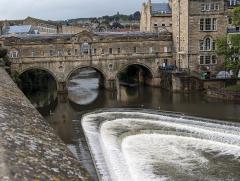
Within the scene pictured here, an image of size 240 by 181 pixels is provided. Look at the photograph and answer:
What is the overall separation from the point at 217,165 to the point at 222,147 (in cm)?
394

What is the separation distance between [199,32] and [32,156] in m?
55.7

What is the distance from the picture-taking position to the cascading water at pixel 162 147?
2102 centimetres

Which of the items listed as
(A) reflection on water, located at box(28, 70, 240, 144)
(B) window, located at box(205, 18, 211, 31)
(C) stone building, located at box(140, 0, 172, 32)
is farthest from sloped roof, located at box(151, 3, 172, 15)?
(B) window, located at box(205, 18, 211, 31)

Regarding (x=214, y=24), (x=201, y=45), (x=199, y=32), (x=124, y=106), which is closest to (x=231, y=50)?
(x=199, y=32)

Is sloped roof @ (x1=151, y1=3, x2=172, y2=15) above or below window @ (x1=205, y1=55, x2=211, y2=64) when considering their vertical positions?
above

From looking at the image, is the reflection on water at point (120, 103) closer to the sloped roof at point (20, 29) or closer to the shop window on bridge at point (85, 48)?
the shop window on bridge at point (85, 48)

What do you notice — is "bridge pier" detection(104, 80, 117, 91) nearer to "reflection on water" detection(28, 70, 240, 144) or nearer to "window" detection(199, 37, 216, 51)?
"reflection on water" detection(28, 70, 240, 144)

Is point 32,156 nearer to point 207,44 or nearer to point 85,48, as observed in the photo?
point 85,48

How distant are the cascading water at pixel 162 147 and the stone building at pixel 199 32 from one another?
83.4 ft

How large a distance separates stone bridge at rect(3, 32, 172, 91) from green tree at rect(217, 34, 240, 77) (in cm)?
1388

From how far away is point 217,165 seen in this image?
74.3 feet

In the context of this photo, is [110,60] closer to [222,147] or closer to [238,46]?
[238,46]

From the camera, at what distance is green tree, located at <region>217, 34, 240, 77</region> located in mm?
48688

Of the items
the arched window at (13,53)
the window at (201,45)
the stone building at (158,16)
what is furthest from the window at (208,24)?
the arched window at (13,53)
